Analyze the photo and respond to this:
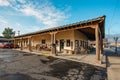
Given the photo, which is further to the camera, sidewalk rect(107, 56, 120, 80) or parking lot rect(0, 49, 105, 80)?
sidewalk rect(107, 56, 120, 80)

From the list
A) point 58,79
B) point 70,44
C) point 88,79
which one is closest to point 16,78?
point 58,79

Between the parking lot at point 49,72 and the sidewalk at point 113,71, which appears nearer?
the parking lot at point 49,72

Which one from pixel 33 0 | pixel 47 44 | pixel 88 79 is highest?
pixel 33 0

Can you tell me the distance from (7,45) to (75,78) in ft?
87.0

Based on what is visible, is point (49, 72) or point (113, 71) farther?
point (113, 71)

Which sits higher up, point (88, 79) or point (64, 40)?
point (64, 40)

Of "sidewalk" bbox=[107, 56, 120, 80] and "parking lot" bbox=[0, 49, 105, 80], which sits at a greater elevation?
"parking lot" bbox=[0, 49, 105, 80]

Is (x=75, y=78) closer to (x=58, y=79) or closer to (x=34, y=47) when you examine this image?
(x=58, y=79)

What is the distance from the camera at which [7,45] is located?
92.6ft

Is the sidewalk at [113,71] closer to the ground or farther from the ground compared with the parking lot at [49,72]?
closer to the ground

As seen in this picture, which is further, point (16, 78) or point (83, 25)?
point (83, 25)

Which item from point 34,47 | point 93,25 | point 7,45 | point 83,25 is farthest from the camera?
point 7,45

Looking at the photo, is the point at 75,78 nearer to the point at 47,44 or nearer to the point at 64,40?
the point at 64,40

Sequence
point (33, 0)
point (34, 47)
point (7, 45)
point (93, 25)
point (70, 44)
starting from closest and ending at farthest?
point (93, 25)
point (33, 0)
point (70, 44)
point (34, 47)
point (7, 45)
